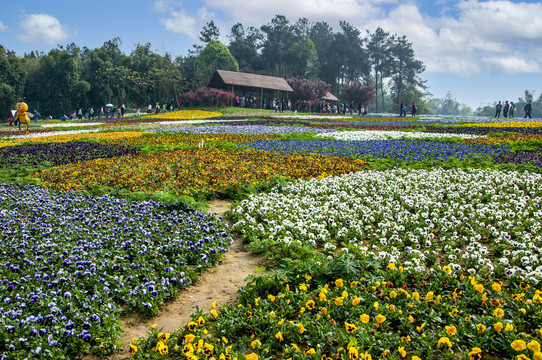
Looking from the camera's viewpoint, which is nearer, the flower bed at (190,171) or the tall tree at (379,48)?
the flower bed at (190,171)

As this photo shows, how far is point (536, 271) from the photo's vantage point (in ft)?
11.6

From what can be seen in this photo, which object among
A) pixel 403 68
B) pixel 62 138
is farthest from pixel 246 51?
pixel 62 138

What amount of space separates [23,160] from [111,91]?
139 feet

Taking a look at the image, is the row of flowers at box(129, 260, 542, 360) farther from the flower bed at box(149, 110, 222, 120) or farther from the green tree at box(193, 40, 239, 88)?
the green tree at box(193, 40, 239, 88)

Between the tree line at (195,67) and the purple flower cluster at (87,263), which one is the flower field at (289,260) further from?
the tree line at (195,67)

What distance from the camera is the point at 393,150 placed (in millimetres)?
10836

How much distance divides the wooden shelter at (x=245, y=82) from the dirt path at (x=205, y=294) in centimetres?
3917

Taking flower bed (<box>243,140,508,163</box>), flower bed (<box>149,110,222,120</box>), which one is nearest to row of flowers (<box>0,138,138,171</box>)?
flower bed (<box>243,140,508,163</box>)

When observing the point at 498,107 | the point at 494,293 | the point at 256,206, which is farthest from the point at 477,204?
the point at 498,107

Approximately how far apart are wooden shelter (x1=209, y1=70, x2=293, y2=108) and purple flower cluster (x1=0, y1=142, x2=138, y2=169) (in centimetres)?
3092

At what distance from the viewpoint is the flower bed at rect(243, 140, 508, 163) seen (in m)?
9.75

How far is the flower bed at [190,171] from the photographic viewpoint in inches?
282

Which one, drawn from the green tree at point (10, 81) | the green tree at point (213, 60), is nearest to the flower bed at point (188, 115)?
the green tree at point (10, 81)

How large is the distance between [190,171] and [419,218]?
16.1ft
